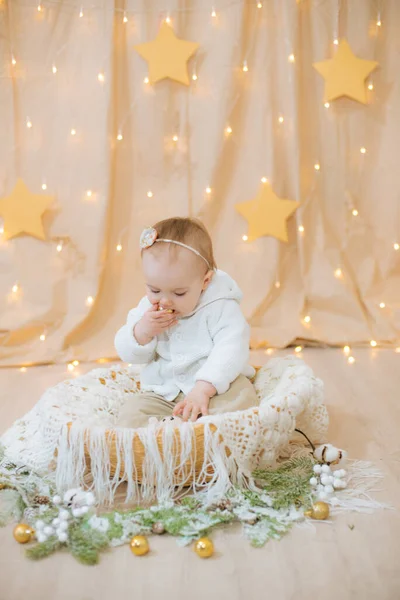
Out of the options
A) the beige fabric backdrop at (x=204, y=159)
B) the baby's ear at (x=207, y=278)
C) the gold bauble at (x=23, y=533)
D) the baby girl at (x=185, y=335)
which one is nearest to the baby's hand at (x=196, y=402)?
A: the baby girl at (x=185, y=335)

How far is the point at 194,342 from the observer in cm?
183

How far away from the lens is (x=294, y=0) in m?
2.61

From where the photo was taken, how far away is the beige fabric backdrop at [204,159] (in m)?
2.62

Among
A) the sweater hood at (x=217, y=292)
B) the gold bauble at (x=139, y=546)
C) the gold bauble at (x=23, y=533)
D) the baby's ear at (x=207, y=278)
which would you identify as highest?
the baby's ear at (x=207, y=278)

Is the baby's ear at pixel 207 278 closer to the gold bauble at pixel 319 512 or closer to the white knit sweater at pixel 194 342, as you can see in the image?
the white knit sweater at pixel 194 342

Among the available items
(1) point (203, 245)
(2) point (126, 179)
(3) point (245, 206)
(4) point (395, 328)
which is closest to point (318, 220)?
(3) point (245, 206)

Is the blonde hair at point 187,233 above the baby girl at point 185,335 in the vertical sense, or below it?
above

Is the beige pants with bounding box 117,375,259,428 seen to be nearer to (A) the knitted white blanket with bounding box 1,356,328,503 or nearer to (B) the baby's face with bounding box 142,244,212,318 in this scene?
(A) the knitted white blanket with bounding box 1,356,328,503

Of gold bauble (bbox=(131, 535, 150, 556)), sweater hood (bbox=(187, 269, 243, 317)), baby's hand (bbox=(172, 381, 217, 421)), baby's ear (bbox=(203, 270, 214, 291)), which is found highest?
baby's ear (bbox=(203, 270, 214, 291))

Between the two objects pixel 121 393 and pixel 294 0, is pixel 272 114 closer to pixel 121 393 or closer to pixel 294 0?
pixel 294 0

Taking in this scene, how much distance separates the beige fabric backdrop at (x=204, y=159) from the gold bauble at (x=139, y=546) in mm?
1346

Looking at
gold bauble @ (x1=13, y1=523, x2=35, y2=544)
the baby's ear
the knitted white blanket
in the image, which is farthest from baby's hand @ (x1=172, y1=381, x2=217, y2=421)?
gold bauble @ (x1=13, y1=523, x2=35, y2=544)

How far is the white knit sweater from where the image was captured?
1791 mm

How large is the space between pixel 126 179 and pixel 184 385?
118cm
